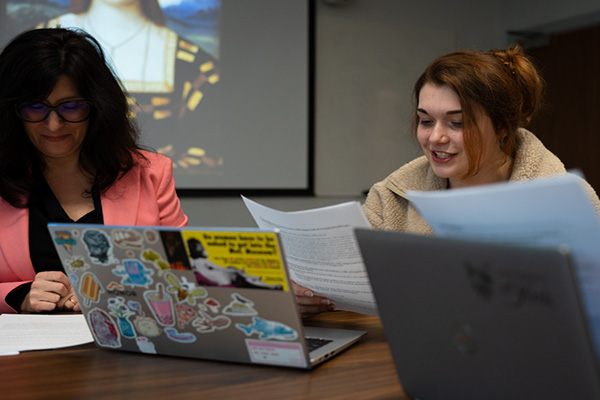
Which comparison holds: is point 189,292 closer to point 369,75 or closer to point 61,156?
point 61,156

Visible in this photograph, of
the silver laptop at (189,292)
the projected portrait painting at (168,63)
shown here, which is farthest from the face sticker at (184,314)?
the projected portrait painting at (168,63)

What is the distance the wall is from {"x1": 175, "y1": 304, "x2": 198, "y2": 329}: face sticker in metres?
2.82

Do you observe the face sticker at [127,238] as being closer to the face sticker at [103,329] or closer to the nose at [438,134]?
the face sticker at [103,329]

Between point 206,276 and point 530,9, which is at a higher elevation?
point 530,9

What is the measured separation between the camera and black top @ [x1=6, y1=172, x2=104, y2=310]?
156 cm

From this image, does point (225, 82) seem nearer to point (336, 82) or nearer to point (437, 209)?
point (336, 82)

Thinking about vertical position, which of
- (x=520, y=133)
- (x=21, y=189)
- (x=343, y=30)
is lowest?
(x=21, y=189)

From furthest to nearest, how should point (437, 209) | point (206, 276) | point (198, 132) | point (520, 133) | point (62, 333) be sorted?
point (198, 132)
point (520, 133)
point (62, 333)
point (206, 276)
point (437, 209)

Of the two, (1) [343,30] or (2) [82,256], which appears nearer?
(2) [82,256]

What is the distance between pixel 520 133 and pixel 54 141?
1.21 metres

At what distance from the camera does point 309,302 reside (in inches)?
46.6

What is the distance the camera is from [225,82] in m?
3.69

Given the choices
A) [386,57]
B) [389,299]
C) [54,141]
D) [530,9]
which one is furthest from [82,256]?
[530,9]

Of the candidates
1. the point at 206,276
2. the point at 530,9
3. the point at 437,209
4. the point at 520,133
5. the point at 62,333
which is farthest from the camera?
the point at 530,9
